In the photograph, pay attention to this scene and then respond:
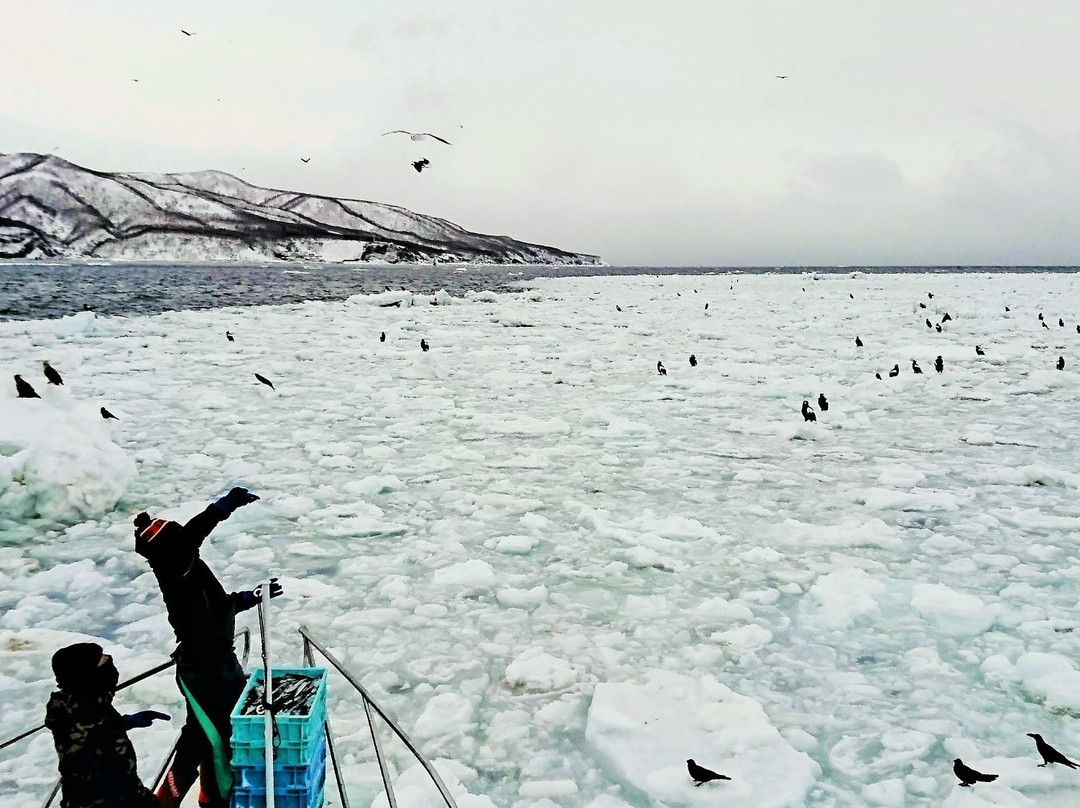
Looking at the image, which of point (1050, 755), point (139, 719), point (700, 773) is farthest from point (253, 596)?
point (1050, 755)

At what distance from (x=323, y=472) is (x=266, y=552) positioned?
207 cm

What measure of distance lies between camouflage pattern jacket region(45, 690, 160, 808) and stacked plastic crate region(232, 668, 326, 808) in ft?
1.32

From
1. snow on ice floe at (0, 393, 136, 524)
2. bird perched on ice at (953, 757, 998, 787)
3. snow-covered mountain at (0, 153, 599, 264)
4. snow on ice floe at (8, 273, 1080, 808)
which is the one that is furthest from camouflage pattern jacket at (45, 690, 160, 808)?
snow-covered mountain at (0, 153, 599, 264)

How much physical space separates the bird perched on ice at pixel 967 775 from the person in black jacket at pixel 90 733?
3.37 m

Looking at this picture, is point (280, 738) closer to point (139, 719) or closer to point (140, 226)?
point (139, 719)

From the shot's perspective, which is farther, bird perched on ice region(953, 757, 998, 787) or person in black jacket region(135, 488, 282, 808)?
bird perched on ice region(953, 757, 998, 787)

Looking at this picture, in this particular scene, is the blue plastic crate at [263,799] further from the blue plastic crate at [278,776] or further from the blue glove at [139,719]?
the blue glove at [139,719]

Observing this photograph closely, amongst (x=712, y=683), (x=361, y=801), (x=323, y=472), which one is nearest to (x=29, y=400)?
(x=323, y=472)

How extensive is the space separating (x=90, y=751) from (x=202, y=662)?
0.46 metres

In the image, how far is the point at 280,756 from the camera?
2.42 meters

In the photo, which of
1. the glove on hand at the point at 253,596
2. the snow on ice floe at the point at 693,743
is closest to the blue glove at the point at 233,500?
the glove on hand at the point at 253,596

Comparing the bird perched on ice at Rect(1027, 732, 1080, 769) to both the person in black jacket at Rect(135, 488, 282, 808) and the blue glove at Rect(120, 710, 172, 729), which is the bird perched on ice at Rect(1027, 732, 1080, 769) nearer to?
the person in black jacket at Rect(135, 488, 282, 808)

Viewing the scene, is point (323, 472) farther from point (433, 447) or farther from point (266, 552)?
point (266, 552)

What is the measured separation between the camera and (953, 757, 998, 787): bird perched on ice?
2.97 metres
